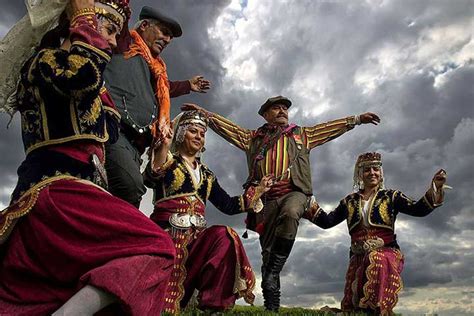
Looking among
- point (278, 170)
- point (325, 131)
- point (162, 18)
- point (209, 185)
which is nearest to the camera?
point (162, 18)

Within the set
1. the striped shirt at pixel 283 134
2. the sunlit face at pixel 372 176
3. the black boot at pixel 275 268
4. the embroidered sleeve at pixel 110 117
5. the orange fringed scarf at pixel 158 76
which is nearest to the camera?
the embroidered sleeve at pixel 110 117

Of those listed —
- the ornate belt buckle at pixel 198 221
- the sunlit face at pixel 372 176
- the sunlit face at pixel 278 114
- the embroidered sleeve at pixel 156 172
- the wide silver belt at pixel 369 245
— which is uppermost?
the sunlit face at pixel 278 114

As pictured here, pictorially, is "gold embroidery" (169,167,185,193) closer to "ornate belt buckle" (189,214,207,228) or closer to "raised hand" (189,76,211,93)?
"ornate belt buckle" (189,214,207,228)

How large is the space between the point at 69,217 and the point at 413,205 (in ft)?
17.9

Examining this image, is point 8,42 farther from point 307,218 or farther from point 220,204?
point 307,218

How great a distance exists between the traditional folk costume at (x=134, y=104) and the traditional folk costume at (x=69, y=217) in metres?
1.14

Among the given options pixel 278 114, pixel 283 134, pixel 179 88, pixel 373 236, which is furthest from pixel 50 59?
pixel 373 236

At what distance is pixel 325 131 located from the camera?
24.6 feet

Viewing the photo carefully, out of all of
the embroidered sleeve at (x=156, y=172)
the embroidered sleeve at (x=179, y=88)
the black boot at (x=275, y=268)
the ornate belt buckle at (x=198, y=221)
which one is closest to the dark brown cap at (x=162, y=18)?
the embroidered sleeve at (x=179, y=88)

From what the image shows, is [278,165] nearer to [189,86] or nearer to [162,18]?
[189,86]

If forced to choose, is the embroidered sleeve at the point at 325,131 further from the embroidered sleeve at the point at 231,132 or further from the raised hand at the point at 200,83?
the raised hand at the point at 200,83

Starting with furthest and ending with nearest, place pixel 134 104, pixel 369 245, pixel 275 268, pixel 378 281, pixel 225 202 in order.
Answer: pixel 369 245 < pixel 275 268 < pixel 378 281 < pixel 225 202 < pixel 134 104

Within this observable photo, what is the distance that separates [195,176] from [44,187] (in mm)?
3189

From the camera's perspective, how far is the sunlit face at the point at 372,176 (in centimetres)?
723
